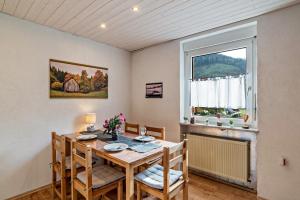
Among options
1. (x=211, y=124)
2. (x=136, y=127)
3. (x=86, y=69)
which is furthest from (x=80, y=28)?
(x=211, y=124)

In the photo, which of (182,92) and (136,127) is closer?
(136,127)

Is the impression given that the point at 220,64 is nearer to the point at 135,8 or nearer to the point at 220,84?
the point at 220,84

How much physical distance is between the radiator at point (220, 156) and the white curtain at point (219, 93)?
1.90ft

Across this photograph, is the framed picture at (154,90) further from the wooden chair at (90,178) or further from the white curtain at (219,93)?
the wooden chair at (90,178)

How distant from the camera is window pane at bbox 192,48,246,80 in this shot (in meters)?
2.58

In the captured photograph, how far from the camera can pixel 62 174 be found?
202 centimetres

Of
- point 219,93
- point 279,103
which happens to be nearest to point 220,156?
point 219,93

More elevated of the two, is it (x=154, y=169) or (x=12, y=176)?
(x=154, y=169)

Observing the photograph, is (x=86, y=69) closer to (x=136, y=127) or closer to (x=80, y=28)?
(x=80, y=28)

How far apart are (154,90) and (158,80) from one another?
0.75ft

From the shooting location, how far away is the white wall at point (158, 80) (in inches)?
123

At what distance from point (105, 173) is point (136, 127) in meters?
1.08

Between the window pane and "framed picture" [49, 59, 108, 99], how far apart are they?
1.83 meters

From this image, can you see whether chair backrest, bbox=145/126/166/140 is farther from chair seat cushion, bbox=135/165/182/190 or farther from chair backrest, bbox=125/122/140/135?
chair seat cushion, bbox=135/165/182/190
